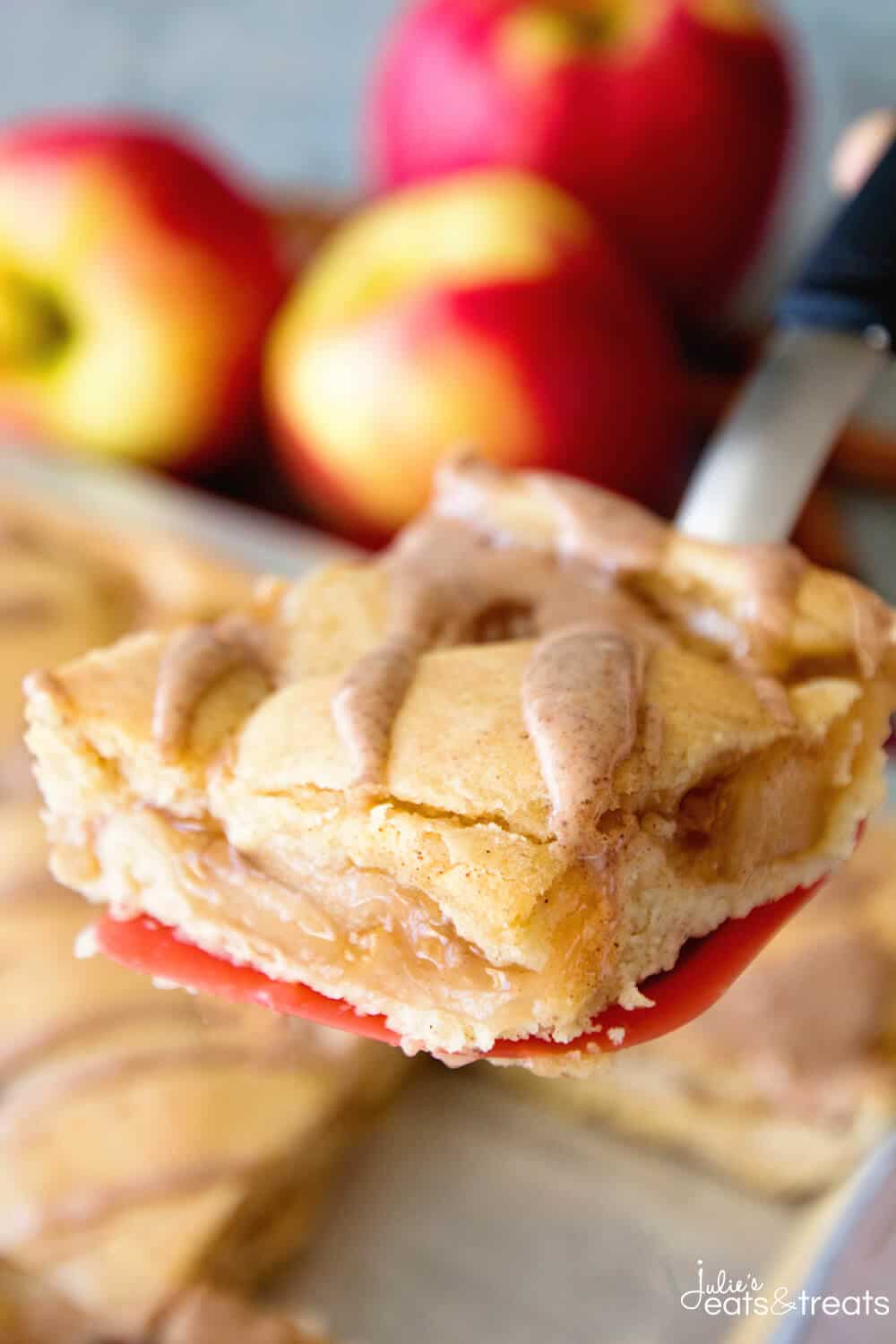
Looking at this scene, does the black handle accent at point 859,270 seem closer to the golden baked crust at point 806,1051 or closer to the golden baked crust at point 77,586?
the golden baked crust at point 806,1051

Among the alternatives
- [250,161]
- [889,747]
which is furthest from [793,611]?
[250,161]

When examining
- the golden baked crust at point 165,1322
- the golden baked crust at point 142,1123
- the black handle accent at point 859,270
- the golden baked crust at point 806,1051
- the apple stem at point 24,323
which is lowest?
the golden baked crust at point 165,1322

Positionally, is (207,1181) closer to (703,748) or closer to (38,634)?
(38,634)

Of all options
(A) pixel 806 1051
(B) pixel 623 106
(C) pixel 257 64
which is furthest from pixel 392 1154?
(C) pixel 257 64

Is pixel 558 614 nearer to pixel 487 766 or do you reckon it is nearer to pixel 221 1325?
pixel 487 766

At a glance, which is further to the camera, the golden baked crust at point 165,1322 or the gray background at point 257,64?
the gray background at point 257,64

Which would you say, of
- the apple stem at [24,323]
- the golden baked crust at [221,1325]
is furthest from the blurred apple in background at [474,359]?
the golden baked crust at [221,1325]

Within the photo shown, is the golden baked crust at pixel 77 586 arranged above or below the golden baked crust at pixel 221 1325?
above

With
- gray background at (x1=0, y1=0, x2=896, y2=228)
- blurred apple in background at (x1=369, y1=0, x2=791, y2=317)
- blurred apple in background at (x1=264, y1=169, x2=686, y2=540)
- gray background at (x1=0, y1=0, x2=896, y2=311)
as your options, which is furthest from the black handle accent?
gray background at (x1=0, y1=0, x2=896, y2=228)
